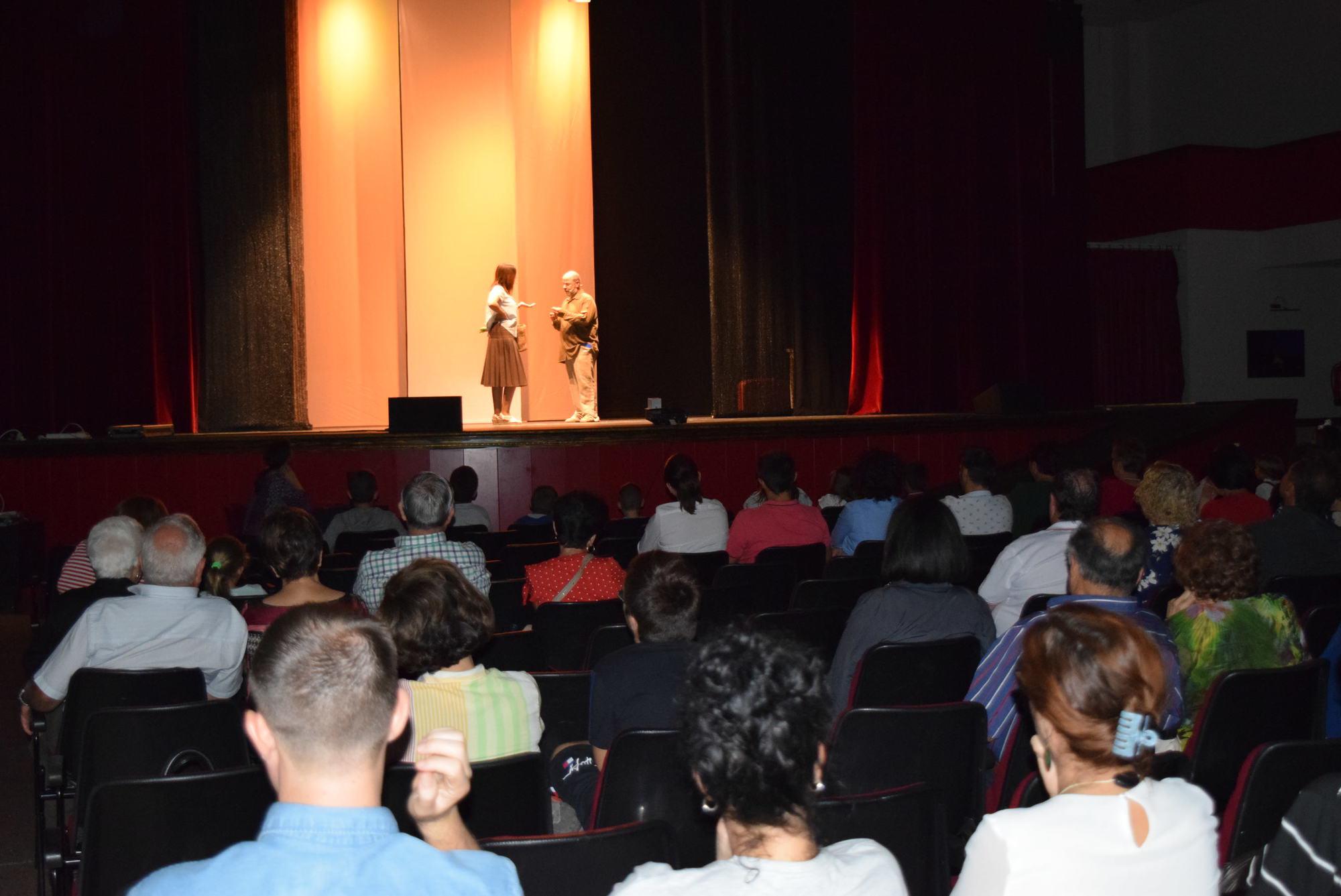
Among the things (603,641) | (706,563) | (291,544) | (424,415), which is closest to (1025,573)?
(603,641)

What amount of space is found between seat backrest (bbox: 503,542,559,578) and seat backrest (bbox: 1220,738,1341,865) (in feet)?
11.4

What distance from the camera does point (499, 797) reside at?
2.12 meters

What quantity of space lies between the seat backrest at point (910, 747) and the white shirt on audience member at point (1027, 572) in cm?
123

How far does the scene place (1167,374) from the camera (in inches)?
599

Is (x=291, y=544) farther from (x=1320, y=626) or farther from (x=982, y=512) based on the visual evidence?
(x=982, y=512)

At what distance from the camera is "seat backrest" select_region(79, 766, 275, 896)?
1.99m

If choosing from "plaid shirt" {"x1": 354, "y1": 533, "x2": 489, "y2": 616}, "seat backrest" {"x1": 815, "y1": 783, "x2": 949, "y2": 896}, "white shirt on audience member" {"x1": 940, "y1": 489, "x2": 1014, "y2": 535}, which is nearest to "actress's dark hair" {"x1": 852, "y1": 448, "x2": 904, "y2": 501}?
"white shirt on audience member" {"x1": 940, "y1": 489, "x2": 1014, "y2": 535}

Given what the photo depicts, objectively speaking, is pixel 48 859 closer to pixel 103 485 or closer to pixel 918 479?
pixel 918 479

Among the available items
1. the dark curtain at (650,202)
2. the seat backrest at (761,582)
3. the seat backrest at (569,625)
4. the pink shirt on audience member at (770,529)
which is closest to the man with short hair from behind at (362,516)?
the pink shirt on audience member at (770,529)

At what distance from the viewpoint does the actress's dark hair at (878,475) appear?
542cm

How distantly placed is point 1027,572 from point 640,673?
1635 mm

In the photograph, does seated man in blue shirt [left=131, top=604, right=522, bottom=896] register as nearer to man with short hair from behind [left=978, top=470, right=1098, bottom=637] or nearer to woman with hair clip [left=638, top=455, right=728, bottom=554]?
man with short hair from behind [left=978, top=470, right=1098, bottom=637]

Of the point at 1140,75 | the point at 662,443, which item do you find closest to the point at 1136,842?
the point at 662,443

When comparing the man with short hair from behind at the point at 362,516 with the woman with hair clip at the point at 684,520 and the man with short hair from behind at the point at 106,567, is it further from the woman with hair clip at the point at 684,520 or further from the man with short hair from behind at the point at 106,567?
the man with short hair from behind at the point at 106,567
